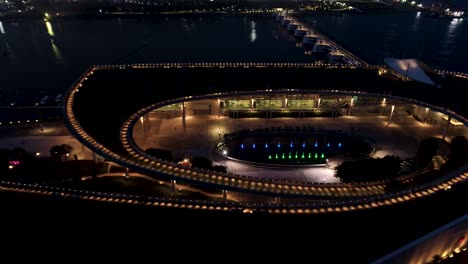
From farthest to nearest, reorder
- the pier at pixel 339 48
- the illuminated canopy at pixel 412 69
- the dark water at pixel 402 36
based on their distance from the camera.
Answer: the dark water at pixel 402 36 < the pier at pixel 339 48 < the illuminated canopy at pixel 412 69

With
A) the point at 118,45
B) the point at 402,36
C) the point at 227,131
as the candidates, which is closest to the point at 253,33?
the point at 118,45

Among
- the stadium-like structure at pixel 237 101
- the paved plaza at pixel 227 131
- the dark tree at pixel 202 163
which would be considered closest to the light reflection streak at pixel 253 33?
the stadium-like structure at pixel 237 101

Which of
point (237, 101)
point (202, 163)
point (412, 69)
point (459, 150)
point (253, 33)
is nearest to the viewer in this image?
point (202, 163)

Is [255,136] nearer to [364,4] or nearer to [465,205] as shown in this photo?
[465,205]

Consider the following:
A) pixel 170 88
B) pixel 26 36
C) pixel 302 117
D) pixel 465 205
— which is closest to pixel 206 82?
pixel 170 88

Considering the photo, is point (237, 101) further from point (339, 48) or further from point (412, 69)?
point (339, 48)

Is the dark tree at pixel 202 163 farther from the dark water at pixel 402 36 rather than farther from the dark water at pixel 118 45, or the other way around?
the dark water at pixel 402 36

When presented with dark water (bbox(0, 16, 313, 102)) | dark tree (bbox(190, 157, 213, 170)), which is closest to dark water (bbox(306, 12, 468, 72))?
dark water (bbox(0, 16, 313, 102))
